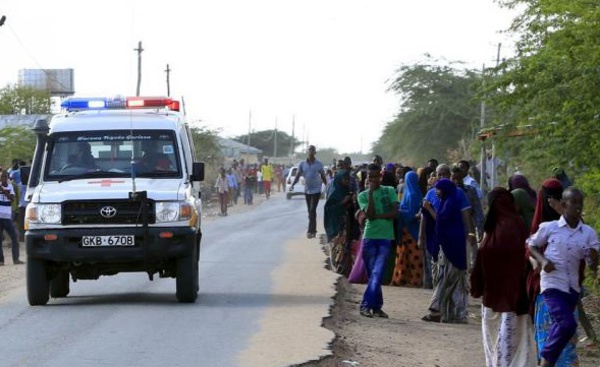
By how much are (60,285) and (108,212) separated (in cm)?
199

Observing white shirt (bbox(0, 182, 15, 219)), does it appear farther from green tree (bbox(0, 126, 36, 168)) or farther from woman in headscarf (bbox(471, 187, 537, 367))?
green tree (bbox(0, 126, 36, 168))

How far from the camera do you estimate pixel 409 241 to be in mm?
18406

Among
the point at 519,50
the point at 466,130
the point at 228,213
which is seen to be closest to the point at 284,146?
the point at 466,130

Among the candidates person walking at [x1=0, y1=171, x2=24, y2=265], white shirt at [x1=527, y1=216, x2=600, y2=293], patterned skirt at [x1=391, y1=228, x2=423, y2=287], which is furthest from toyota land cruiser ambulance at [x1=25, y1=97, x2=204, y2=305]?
person walking at [x1=0, y1=171, x2=24, y2=265]

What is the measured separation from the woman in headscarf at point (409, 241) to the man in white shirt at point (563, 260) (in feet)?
25.7

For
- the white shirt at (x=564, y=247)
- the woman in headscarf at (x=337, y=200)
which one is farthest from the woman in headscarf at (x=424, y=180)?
the white shirt at (x=564, y=247)

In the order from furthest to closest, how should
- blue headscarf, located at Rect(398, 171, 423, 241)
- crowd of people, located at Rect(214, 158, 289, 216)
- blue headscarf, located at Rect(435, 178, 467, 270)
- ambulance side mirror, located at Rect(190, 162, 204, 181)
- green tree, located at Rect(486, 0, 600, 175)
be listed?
crowd of people, located at Rect(214, 158, 289, 216)
blue headscarf, located at Rect(398, 171, 423, 241)
green tree, located at Rect(486, 0, 600, 175)
ambulance side mirror, located at Rect(190, 162, 204, 181)
blue headscarf, located at Rect(435, 178, 467, 270)

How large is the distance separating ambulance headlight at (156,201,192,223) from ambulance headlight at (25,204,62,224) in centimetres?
108

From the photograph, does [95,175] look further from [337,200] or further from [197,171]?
[337,200]

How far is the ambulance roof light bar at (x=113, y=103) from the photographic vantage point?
15602 millimetres

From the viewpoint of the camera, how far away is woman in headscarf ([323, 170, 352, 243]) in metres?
18.6

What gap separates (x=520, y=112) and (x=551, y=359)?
10.5m

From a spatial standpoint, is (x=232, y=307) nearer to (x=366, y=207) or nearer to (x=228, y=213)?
(x=366, y=207)

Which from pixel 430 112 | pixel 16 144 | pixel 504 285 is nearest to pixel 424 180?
pixel 504 285
